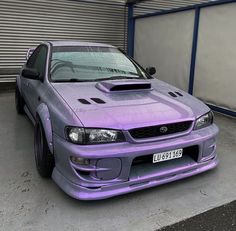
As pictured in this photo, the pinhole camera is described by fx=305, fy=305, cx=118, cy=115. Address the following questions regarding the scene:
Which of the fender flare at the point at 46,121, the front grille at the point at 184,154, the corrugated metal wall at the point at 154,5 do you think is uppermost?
the corrugated metal wall at the point at 154,5

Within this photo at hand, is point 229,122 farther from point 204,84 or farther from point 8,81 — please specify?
point 8,81

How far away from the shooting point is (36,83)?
398 centimetres

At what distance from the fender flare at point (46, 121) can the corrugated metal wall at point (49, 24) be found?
5.53 meters

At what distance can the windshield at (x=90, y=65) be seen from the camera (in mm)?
3816

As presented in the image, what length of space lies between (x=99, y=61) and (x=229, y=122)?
2.86m

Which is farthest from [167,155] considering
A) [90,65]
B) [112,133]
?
[90,65]

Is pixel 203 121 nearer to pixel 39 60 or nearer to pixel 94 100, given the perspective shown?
pixel 94 100

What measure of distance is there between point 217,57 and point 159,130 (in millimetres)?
3822

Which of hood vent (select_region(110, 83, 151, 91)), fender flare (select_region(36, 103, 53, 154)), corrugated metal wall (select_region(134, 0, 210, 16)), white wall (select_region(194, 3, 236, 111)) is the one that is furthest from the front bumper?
corrugated metal wall (select_region(134, 0, 210, 16))

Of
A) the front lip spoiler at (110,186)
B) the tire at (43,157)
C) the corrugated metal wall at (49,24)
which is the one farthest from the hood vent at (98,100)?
the corrugated metal wall at (49,24)

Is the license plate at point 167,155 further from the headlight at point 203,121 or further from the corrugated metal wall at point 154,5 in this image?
the corrugated metal wall at point 154,5

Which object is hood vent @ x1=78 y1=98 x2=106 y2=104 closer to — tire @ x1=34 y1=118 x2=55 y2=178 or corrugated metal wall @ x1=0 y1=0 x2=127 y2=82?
tire @ x1=34 y1=118 x2=55 y2=178

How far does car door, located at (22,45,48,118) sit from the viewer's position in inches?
150

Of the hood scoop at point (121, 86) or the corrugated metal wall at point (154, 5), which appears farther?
the corrugated metal wall at point (154, 5)
